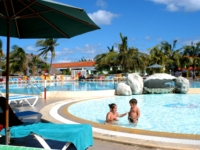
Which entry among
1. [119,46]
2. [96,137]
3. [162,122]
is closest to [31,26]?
[96,137]

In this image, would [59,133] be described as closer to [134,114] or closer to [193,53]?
[134,114]

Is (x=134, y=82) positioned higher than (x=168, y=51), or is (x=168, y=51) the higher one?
(x=168, y=51)

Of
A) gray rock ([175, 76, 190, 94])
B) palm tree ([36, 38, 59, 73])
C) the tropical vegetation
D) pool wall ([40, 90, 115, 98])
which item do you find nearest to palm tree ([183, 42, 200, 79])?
the tropical vegetation

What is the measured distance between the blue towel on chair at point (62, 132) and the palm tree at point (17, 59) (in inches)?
1418

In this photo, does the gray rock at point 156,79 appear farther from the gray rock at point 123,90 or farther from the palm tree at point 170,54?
the palm tree at point 170,54

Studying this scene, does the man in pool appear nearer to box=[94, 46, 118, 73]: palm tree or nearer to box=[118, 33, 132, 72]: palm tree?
box=[118, 33, 132, 72]: palm tree

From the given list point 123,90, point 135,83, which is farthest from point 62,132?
point 135,83

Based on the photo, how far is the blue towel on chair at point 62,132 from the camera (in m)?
3.52

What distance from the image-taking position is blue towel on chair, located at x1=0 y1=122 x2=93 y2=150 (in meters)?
3.52

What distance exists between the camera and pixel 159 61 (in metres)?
39.8

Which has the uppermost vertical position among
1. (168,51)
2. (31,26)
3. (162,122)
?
(168,51)

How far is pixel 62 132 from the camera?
3547 millimetres

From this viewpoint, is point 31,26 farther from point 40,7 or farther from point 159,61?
point 159,61

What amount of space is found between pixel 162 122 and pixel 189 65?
40050 millimetres
